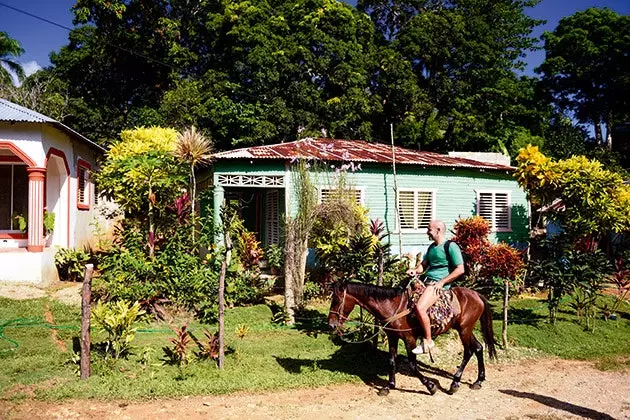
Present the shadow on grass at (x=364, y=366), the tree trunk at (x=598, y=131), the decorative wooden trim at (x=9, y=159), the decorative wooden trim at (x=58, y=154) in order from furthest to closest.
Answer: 1. the tree trunk at (x=598, y=131)
2. the decorative wooden trim at (x=9, y=159)
3. the decorative wooden trim at (x=58, y=154)
4. the shadow on grass at (x=364, y=366)

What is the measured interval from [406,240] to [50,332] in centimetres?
1015

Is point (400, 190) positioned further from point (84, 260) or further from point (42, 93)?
point (42, 93)

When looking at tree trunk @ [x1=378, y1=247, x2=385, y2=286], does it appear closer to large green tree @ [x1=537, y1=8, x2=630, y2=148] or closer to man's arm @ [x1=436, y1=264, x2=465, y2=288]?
man's arm @ [x1=436, y1=264, x2=465, y2=288]

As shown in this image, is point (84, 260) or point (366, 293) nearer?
point (366, 293)

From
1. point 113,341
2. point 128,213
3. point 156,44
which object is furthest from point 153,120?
point 113,341

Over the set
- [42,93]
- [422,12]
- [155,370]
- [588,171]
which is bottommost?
[155,370]

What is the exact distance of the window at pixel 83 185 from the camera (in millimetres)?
16125

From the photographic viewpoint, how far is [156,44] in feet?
86.2

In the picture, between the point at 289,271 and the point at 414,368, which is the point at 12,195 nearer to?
the point at 289,271

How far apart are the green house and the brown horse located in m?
6.58

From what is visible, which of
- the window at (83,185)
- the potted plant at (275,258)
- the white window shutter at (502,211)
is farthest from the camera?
the white window shutter at (502,211)

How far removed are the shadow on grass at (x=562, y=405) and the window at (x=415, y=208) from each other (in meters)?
8.97

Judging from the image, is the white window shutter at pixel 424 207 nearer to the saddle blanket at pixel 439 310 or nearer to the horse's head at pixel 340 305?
the saddle blanket at pixel 439 310

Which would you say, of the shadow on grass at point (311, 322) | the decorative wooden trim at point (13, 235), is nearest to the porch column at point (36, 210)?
the decorative wooden trim at point (13, 235)
